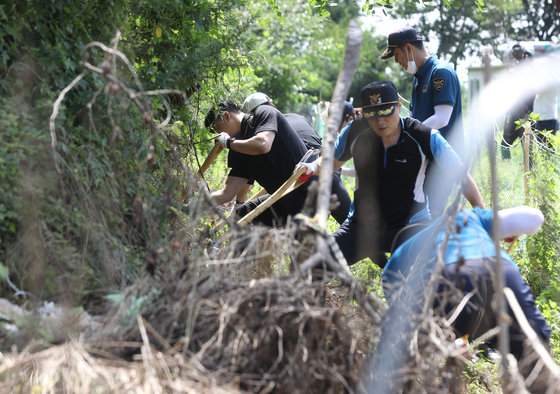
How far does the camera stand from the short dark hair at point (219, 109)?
17.0 feet

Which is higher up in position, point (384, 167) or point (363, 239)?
point (384, 167)

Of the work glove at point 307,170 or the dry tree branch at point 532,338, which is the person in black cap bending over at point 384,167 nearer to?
the work glove at point 307,170

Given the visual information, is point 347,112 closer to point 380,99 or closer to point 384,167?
point 384,167

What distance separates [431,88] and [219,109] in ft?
5.63

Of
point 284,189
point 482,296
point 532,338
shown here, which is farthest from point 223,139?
point 532,338

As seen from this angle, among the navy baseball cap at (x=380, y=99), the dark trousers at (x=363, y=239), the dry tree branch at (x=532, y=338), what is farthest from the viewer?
the dark trousers at (x=363, y=239)

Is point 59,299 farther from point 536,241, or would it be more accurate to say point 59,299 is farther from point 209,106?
point 536,241

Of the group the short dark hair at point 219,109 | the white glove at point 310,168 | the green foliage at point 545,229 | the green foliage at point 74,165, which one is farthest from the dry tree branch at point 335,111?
the green foliage at point 545,229

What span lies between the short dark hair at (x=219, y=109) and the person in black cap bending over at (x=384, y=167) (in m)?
1.22

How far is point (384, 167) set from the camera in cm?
414

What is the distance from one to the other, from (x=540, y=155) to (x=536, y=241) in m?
0.75

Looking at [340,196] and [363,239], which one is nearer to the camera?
[363,239]

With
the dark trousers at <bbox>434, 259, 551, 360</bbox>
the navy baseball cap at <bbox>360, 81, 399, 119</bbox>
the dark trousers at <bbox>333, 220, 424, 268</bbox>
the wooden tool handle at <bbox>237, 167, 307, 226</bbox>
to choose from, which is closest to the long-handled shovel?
the wooden tool handle at <bbox>237, 167, 307, 226</bbox>

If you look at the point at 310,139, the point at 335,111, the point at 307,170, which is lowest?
the point at 307,170
